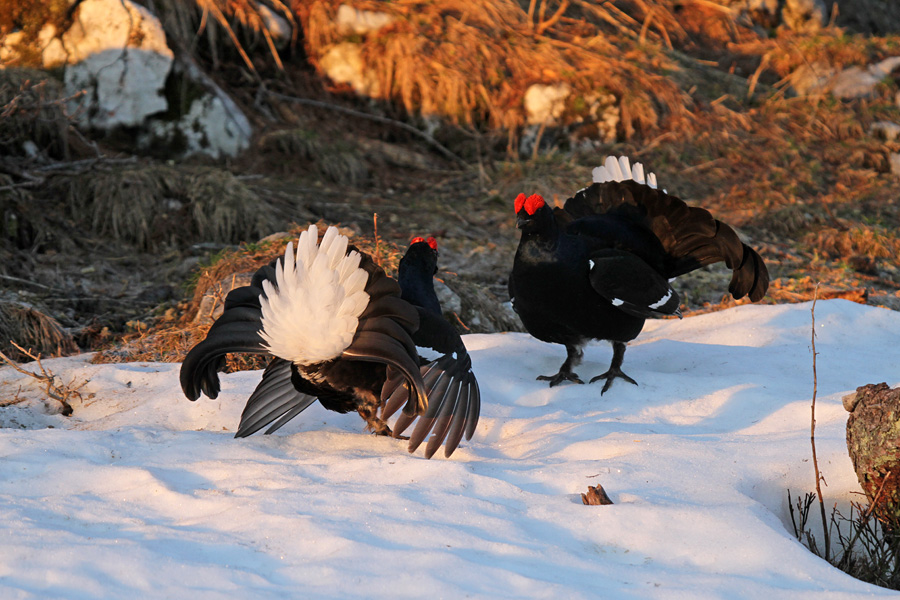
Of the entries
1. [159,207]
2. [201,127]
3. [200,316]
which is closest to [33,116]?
[159,207]

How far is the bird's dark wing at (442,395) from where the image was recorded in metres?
2.84

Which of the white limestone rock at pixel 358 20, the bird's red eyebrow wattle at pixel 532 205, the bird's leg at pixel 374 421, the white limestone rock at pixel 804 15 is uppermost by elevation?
the white limestone rock at pixel 358 20

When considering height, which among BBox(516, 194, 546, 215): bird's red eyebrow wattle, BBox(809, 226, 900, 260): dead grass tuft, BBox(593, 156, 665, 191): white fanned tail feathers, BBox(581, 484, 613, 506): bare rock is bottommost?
BBox(809, 226, 900, 260): dead grass tuft

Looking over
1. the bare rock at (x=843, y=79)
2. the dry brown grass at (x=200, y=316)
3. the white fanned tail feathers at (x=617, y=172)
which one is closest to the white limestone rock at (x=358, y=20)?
the dry brown grass at (x=200, y=316)

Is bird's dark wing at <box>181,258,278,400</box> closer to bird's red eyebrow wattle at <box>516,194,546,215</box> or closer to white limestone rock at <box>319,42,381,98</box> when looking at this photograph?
bird's red eyebrow wattle at <box>516,194,546,215</box>

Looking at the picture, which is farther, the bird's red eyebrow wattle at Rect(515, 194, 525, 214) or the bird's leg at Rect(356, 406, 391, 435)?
the bird's red eyebrow wattle at Rect(515, 194, 525, 214)

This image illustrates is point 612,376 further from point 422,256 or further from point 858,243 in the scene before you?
point 858,243

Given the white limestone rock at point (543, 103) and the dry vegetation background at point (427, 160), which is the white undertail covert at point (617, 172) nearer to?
the dry vegetation background at point (427, 160)

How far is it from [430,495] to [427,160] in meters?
6.80

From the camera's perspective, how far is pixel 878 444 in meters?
2.58

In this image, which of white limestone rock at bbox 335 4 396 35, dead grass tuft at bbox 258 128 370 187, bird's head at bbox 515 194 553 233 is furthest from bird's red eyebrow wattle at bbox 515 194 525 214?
white limestone rock at bbox 335 4 396 35

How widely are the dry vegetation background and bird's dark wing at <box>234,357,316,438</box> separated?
1.33 meters

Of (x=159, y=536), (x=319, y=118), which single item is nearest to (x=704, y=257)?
(x=159, y=536)

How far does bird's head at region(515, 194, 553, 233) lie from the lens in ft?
12.4
